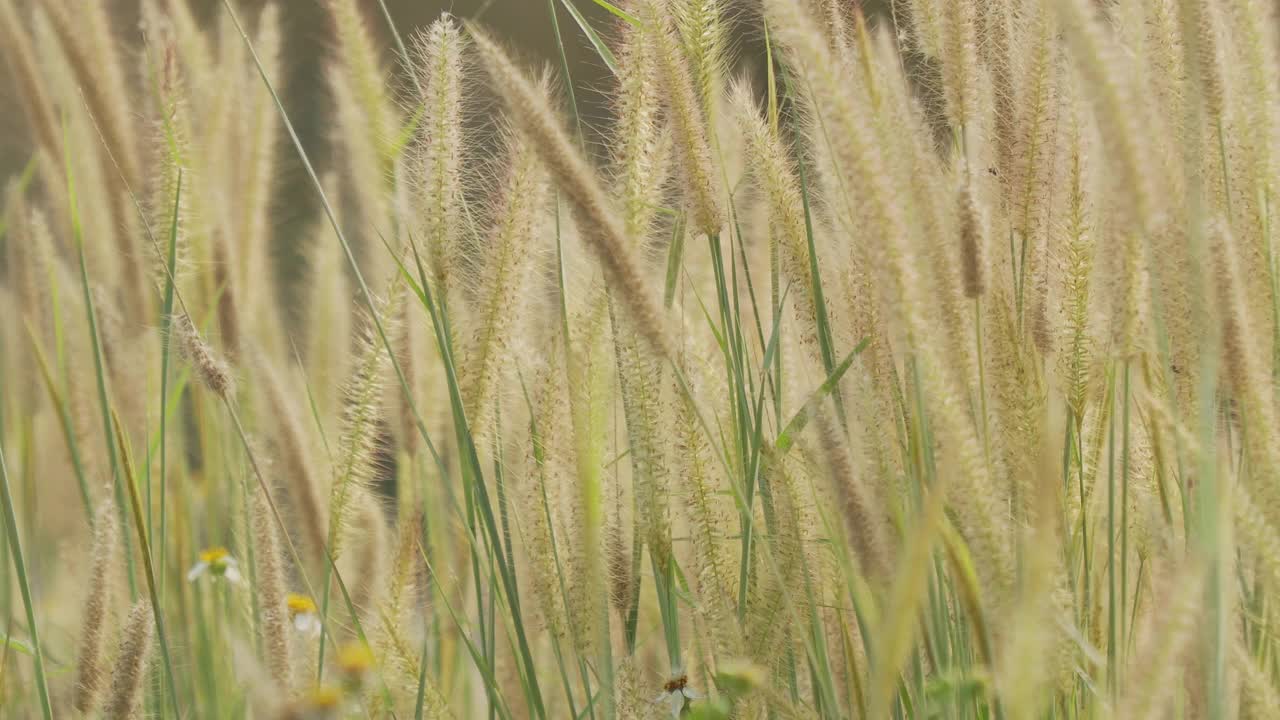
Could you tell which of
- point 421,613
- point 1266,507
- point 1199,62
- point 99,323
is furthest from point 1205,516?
point 99,323

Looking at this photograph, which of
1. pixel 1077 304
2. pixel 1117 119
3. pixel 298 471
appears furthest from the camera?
pixel 298 471

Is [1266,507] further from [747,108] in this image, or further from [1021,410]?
[747,108]

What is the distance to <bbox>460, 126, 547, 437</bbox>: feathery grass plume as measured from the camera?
70 centimetres

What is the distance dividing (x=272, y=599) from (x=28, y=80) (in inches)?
20.5

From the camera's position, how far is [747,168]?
2.60ft

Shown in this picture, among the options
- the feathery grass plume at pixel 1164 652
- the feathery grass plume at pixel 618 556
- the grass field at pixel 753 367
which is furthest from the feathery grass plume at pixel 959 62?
the feathery grass plume at pixel 1164 652

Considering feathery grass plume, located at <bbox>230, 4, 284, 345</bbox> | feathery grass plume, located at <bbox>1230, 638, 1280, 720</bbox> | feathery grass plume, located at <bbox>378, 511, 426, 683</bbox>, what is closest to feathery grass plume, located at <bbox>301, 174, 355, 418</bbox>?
feathery grass plume, located at <bbox>230, 4, 284, 345</bbox>

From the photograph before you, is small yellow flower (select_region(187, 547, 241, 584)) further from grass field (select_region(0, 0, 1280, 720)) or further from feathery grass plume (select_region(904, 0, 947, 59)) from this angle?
feathery grass plume (select_region(904, 0, 947, 59))

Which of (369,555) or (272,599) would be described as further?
(369,555)

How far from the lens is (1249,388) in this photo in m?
0.54

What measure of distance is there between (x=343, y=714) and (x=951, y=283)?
0.43m

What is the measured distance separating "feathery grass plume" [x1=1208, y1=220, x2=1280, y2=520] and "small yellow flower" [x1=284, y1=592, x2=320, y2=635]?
530 mm

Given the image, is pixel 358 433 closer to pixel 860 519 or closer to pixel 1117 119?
pixel 860 519

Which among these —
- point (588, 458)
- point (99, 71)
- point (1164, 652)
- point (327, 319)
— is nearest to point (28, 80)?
point (99, 71)
